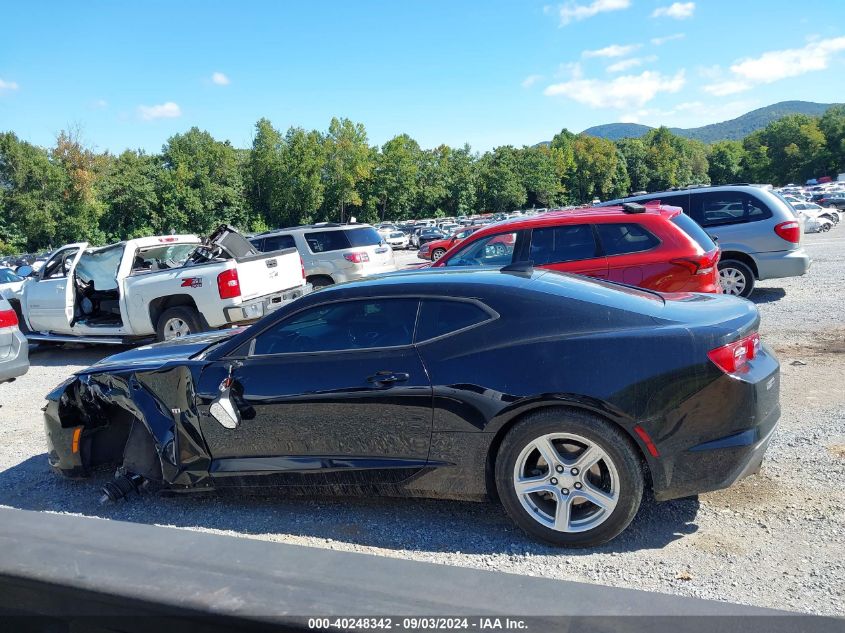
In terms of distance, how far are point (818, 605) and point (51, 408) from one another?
486cm

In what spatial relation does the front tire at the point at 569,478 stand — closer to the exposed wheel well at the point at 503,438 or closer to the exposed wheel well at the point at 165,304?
the exposed wheel well at the point at 503,438

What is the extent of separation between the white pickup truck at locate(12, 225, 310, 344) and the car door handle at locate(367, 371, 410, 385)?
5736 mm

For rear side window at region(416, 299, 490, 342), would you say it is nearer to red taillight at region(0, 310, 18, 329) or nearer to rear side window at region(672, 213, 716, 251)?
rear side window at region(672, 213, 716, 251)

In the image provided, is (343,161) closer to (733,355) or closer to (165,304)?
(165,304)

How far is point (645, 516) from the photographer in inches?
151

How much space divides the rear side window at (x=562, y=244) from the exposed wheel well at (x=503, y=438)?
14.2ft

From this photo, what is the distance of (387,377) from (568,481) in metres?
1.14

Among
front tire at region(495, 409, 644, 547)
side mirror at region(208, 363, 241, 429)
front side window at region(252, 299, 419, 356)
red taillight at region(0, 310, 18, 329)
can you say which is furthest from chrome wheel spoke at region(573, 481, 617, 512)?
red taillight at region(0, 310, 18, 329)

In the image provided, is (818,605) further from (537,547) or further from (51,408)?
(51,408)

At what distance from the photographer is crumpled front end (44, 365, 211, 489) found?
4156mm

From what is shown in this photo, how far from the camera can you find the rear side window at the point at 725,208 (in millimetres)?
10156

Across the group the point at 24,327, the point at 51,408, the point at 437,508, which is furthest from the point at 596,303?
the point at 24,327

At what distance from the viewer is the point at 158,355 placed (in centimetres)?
470

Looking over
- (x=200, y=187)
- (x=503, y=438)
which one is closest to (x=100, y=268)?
(x=503, y=438)
